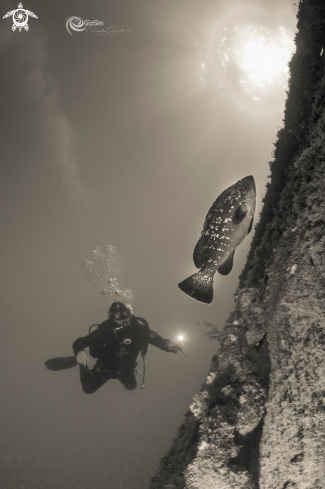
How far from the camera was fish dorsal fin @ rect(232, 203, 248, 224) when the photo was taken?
2.08m

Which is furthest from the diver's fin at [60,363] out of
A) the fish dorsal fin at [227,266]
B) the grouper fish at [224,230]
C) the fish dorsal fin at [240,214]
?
the fish dorsal fin at [240,214]

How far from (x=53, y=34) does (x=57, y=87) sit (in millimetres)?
3414

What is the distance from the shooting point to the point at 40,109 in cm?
2045

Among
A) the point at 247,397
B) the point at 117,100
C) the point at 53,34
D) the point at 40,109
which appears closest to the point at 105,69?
the point at 117,100

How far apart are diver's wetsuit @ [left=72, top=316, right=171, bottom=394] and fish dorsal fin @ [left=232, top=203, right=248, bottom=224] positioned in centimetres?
456

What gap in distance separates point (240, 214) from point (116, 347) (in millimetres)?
5108

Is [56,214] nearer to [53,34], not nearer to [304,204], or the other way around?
[53,34]

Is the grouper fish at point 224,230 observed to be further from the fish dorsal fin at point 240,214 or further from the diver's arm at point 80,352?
the diver's arm at point 80,352

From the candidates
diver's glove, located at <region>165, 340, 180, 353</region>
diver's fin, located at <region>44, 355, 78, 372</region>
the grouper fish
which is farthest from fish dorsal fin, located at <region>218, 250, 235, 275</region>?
diver's fin, located at <region>44, 355, 78, 372</region>

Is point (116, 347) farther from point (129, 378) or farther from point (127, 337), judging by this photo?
point (129, 378)

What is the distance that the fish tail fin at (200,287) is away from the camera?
2408 mm

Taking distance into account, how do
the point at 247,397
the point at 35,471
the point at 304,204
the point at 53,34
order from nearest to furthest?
the point at 304,204 < the point at 247,397 < the point at 35,471 < the point at 53,34

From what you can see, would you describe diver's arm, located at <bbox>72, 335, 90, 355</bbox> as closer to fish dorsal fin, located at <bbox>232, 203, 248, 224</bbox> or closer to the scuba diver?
the scuba diver

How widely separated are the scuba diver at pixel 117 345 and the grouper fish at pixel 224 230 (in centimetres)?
400
